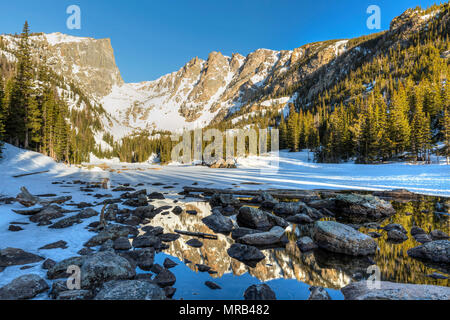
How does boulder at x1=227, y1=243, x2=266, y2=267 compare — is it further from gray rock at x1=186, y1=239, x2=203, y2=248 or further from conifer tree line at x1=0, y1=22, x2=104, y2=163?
conifer tree line at x1=0, y1=22, x2=104, y2=163

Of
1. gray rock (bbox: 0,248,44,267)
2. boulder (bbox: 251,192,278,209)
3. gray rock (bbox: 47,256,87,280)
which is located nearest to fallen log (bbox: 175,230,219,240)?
gray rock (bbox: 47,256,87,280)

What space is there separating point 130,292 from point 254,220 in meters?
7.16

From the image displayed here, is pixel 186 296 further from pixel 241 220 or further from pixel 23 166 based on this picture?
pixel 23 166

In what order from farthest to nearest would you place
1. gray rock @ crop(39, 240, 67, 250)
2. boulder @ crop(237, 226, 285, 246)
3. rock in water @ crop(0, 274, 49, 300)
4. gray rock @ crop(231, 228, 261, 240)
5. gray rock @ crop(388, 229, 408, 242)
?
gray rock @ crop(231, 228, 261, 240) → gray rock @ crop(388, 229, 408, 242) → boulder @ crop(237, 226, 285, 246) → gray rock @ crop(39, 240, 67, 250) → rock in water @ crop(0, 274, 49, 300)

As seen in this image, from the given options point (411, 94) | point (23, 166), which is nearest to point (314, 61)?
point (411, 94)

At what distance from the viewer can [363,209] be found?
39.7 ft

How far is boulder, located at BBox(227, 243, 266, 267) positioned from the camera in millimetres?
6512

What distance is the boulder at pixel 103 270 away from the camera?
4.47m

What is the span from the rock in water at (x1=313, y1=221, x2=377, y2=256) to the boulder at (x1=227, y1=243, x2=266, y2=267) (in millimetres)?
2675

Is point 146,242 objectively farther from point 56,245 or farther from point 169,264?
point 56,245

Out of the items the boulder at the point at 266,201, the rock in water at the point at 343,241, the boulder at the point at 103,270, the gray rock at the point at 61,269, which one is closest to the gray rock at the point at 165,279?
the boulder at the point at 103,270

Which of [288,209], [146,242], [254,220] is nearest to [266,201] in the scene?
[288,209]

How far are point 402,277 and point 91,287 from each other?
8.04 meters
